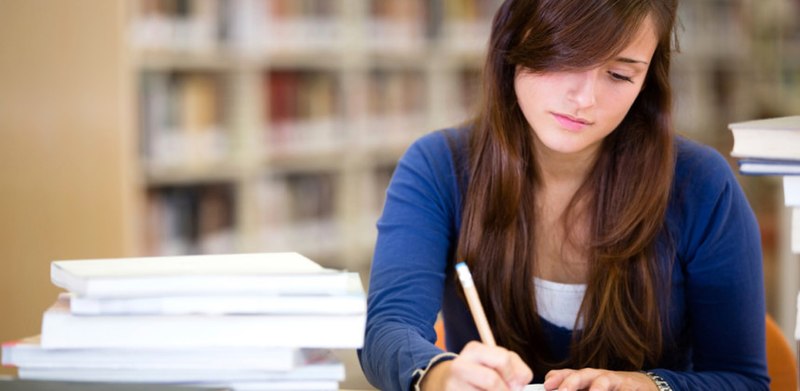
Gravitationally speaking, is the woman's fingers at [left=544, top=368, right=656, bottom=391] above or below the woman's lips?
below

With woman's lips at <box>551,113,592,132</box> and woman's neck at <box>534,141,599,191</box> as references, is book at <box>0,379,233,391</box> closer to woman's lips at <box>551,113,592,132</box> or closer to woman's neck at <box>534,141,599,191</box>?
woman's lips at <box>551,113,592,132</box>

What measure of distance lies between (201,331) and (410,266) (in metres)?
0.49

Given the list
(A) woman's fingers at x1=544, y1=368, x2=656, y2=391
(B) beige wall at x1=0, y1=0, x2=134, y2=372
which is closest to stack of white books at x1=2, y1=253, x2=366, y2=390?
(A) woman's fingers at x1=544, y1=368, x2=656, y2=391

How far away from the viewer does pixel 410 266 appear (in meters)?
1.28

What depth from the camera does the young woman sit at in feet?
4.04

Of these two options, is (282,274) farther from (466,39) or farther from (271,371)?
(466,39)

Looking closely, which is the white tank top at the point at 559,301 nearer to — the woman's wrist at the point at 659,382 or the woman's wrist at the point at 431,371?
the woman's wrist at the point at 659,382

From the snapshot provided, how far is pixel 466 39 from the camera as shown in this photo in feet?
12.6

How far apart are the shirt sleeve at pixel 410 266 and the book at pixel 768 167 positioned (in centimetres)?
39

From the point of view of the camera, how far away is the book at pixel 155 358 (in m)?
0.82

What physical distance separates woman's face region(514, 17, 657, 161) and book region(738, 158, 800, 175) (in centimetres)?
20

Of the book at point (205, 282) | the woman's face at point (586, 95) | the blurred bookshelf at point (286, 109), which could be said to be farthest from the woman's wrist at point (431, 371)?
the blurred bookshelf at point (286, 109)

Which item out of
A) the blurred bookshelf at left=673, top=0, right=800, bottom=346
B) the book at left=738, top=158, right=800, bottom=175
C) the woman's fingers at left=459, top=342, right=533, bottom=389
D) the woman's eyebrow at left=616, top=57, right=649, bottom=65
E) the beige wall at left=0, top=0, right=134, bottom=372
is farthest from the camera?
the blurred bookshelf at left=673, top=0, right=800, bottom=346

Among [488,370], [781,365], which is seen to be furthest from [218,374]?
[781,365]
